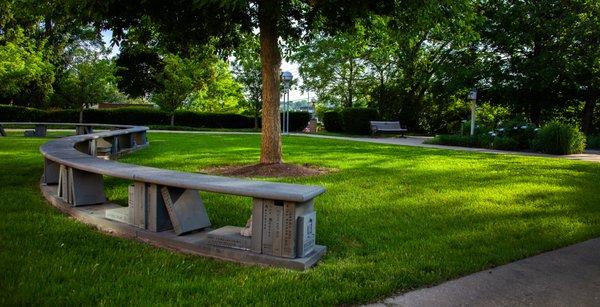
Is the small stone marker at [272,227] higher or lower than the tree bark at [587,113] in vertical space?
lower

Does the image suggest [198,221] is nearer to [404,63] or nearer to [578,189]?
[578,189]

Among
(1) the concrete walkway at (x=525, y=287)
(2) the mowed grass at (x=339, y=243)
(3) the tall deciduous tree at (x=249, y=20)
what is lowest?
(1) the concrete walkway at (x=525, y=287)

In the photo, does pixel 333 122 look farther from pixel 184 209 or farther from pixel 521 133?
pixel 184 209

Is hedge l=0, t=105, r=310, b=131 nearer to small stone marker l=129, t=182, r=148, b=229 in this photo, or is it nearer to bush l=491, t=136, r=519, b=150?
bush l=491, t=136, r=519, b=150

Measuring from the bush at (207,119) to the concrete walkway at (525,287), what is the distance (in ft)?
101

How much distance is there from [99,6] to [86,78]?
76.0 feet

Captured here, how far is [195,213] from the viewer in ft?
14.9

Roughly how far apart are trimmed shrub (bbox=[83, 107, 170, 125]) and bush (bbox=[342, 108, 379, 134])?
1279cm

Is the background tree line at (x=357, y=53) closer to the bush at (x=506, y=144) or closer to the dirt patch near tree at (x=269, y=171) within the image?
the dirt patch near tree at (x=269, y=171)

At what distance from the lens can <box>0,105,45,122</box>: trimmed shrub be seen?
98.0 ft

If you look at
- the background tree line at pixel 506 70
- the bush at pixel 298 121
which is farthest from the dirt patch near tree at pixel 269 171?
the bush at pixel 298 121

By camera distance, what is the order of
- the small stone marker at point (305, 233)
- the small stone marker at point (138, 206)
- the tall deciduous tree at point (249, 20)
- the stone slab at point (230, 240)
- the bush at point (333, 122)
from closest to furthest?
the small stone marker at point (305, 233) → the stone slab at point (230, 240) → the small stone marker at point (138, 206) → the tall deciduous tree at point (249, 20) → the bush at point (333, 122)

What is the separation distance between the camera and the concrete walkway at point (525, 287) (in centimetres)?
321

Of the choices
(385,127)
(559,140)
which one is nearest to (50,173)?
(559,140)
